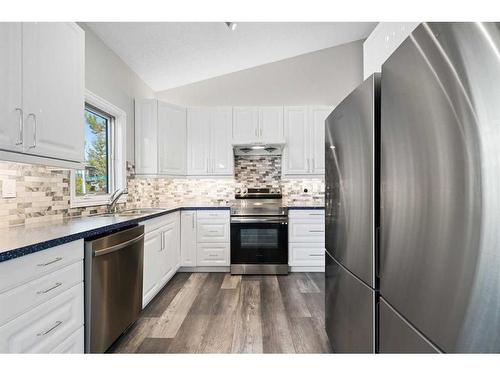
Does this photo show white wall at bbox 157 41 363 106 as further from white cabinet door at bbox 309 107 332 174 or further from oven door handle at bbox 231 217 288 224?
oven door handle at bbox 231 217 288 224

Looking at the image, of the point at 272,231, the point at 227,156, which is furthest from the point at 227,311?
the point at 227,156

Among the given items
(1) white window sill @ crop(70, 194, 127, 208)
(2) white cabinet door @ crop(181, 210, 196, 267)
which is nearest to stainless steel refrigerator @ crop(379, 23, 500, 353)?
(1) white window sill @ crop(70, 194, 127, 208)

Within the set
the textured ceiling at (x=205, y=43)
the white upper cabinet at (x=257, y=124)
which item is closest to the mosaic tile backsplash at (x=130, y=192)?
the white upper cabinet at (x=257, y=124)

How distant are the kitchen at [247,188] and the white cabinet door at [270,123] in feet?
0.07

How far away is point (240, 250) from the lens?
3.64 m

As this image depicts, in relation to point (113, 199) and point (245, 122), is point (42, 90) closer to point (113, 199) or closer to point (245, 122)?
point (113, 199)

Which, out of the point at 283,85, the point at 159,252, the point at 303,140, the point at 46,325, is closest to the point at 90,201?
the point at 159,252

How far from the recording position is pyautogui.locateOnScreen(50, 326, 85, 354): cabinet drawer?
1341 mm

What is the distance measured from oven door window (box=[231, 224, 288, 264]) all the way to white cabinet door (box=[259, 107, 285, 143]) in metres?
1.29

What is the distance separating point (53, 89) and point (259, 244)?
270 centimetres

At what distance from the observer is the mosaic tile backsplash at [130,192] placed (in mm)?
1805

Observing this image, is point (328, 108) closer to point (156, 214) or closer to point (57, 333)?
point (156, 214)

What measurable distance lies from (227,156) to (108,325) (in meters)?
2.73

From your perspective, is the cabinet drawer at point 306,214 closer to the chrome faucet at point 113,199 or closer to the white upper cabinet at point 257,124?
the white upper cabinet at point 257,124
